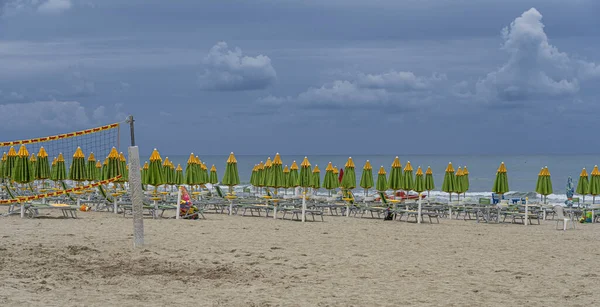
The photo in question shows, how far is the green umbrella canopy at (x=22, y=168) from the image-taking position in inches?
687

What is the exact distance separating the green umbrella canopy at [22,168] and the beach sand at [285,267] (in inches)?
111

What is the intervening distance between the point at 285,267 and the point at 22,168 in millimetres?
10630

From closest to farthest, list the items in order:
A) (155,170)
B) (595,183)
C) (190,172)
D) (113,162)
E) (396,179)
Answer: (155,170) < (113,162) < (396,179) < (595,183) < (190,172)

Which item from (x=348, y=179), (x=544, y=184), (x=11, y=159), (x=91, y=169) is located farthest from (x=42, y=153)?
(x=544, y=184)

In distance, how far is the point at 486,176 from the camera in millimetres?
74625

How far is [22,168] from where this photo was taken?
17.5 metres

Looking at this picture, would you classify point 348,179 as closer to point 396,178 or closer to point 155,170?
point 396,178

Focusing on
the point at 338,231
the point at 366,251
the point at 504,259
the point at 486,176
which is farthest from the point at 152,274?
the point at 486,176

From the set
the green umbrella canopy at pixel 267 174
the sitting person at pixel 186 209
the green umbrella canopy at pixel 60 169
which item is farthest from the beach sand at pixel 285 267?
the green umbrella canopy at pixel 60 169

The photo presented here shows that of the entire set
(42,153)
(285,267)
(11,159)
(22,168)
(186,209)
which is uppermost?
(42,153)

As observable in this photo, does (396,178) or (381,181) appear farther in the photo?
(381,181)

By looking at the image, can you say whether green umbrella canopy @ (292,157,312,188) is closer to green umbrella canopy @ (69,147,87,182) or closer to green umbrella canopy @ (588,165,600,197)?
green umbrella canopy @ (69,147,87,182)

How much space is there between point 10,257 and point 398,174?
1218cm

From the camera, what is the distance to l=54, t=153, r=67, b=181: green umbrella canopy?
20.6m
